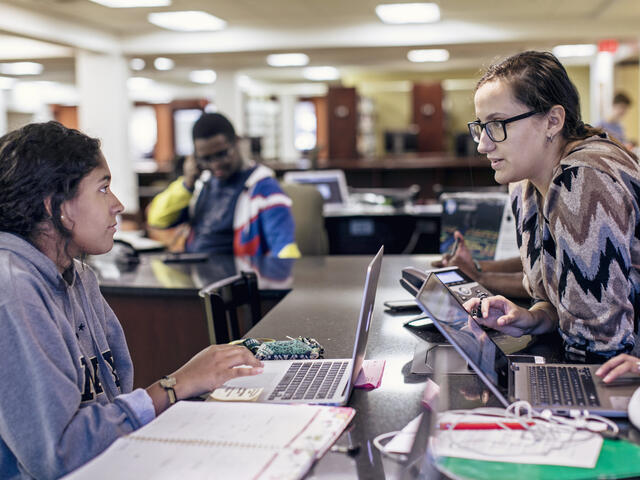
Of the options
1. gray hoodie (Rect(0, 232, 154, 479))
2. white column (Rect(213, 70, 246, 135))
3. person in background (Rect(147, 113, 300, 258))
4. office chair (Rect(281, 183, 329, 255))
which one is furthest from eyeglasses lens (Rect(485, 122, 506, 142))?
white column (Rect(213, 70, 246, 135))

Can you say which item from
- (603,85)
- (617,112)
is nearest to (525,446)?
(617,112)

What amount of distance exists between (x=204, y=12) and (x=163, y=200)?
17.3ft

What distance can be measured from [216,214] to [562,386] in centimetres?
267

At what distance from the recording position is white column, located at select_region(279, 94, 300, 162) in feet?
57.9

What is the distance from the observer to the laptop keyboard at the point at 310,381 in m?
1.33

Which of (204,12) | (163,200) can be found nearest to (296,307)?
(163,200)

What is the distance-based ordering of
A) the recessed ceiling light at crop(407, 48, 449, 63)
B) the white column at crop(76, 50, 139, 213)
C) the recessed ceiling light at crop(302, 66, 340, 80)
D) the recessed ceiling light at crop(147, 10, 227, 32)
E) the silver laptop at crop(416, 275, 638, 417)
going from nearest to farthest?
1. the silver laptop at crop(416, 275, 638, 417)
2. the recessed ceiling light at crop(147, 10, 227, 32)
3. the white column at crop(76, 50, 139, 213)
4. the recessed ceiling light at crop(407, 48, 449, 63)
5. the recessed ceiling light at crop(302, 66, 340, 80)

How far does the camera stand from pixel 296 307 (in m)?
2.22

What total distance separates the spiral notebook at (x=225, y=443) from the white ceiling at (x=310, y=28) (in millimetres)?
7379

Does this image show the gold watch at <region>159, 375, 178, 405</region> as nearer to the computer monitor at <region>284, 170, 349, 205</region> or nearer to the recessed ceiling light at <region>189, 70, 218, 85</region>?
the computer monitor at <region>284, 170, 349, 205</region>

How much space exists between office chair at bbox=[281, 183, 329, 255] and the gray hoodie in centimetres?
305

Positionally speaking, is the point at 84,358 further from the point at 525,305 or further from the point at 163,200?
the point at 163,200

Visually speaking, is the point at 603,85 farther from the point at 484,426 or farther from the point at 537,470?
the point at 537,470

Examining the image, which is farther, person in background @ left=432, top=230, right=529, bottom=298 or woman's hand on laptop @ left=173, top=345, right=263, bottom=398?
person in background @ left=432, top=230, right=529, bottom=298
